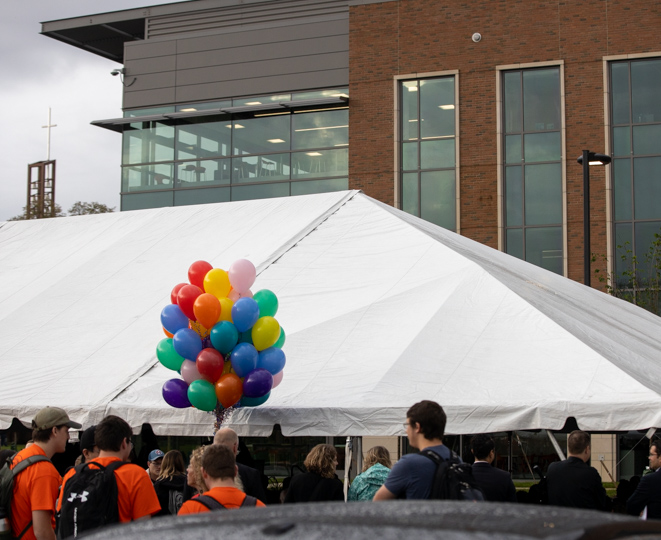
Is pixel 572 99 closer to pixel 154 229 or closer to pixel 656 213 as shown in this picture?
pixel 656 213

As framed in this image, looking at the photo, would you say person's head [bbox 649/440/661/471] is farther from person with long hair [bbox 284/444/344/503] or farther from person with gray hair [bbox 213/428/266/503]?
person with gray hair [bbox 213/428/266/503]

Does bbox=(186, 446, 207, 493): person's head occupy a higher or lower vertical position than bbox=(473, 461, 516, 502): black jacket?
higher

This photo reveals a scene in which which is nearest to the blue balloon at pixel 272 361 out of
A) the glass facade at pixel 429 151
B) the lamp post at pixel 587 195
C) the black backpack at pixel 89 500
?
the black backpack at pixel 89 500

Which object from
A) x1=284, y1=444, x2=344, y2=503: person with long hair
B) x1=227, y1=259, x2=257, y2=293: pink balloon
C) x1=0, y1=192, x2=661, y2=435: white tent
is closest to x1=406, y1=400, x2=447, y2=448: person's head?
x1=284, y1=444, x2=344, y2=503: person with long hair

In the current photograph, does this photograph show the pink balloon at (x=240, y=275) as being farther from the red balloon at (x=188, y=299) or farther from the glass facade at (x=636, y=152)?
the glass facade at (x=636, y=152)

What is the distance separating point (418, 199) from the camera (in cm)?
2670

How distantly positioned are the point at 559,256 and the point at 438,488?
22.1 meters

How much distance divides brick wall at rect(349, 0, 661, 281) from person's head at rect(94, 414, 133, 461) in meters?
21.5

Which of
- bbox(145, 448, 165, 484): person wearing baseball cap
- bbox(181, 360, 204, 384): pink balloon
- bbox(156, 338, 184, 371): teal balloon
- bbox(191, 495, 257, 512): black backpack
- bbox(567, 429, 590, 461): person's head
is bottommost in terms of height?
bbox(145, 448, 165, 484): person wearing baseball cap

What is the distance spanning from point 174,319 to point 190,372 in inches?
21.5

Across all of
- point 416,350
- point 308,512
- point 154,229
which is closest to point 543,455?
point 154,229

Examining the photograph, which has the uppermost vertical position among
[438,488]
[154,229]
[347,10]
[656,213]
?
[347,10]

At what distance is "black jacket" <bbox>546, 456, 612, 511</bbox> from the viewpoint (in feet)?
21.3

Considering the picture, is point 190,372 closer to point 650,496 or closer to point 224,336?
point 224,336
